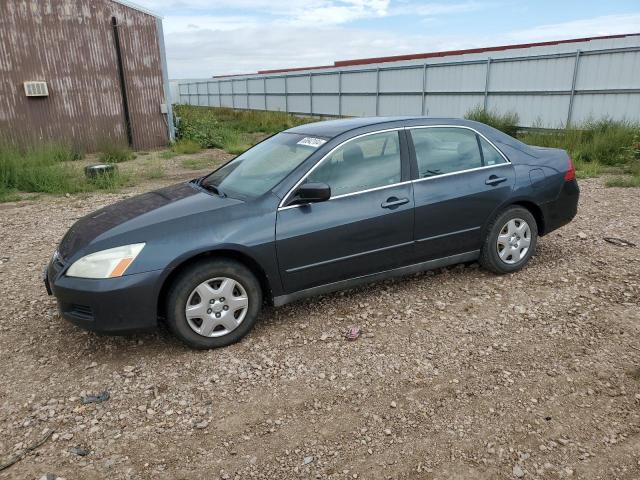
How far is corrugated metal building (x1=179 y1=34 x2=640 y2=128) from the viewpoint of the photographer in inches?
474

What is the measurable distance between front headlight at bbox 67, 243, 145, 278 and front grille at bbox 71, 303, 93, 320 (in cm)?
21

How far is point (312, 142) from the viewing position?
4191 mm

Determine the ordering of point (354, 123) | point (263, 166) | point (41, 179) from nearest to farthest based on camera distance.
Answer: point (263, 166) < point (354, 123) < point (41, 179)

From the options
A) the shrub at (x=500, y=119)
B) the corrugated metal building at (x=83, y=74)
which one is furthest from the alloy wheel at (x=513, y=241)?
the corrugated metal building at (x=83, y=74)

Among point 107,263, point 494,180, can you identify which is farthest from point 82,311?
point 494,180

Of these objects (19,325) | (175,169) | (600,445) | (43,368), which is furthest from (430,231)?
(175,169)

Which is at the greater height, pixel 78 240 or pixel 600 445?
pixel 78 240

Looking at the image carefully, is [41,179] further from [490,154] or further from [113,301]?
[490,154]

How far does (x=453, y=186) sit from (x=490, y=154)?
62cm

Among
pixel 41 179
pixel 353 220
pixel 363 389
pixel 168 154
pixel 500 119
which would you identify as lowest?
pixel 363 389

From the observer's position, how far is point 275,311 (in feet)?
14.2

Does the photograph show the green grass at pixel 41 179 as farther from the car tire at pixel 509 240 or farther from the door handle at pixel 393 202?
the car tire at pixel 509 240

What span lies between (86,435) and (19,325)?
5.90ft

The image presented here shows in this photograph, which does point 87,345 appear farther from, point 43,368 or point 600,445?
point 600,445
